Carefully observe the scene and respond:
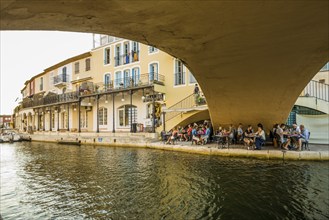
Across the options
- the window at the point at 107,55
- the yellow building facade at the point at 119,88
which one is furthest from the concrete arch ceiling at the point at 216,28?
the window at the point at 107,55

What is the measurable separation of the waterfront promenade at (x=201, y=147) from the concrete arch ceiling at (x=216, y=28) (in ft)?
20.6

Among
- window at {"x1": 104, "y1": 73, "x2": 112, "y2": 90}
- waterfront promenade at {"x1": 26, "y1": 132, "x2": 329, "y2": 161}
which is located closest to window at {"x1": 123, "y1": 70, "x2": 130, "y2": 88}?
window at {"x1": 104, "y1": 73, "x2": 112, "y2": 90}

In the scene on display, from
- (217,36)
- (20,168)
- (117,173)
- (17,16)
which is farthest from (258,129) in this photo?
(20,168)

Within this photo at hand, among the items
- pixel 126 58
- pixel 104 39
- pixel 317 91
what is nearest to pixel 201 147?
pixel 317 91

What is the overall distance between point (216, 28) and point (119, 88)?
1976cm

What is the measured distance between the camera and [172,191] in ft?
22.9

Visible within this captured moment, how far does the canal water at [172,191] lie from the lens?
5512 mm

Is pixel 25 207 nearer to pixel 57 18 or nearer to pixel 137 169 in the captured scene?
pixel 137 169

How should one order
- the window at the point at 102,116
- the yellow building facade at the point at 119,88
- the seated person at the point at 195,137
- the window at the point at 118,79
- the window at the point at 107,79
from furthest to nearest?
the window at the point at 102,116 → the window at the point at 107,79 → the window at the point at 118,79 → the yellow building facade at the point at 119,88 → the seated person at the point at 195,137

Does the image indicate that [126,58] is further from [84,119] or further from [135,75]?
[84,119]

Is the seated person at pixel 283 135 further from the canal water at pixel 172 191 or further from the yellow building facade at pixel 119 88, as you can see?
the yellow building facade at pixel 119 88

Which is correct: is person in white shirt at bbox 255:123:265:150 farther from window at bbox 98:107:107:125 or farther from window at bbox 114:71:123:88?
window at bbox 98:107:107:125

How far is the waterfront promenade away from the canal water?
0.66m

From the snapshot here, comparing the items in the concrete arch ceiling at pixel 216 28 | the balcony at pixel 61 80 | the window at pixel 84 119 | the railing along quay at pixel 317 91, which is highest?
the balcony at pixel 61 80
